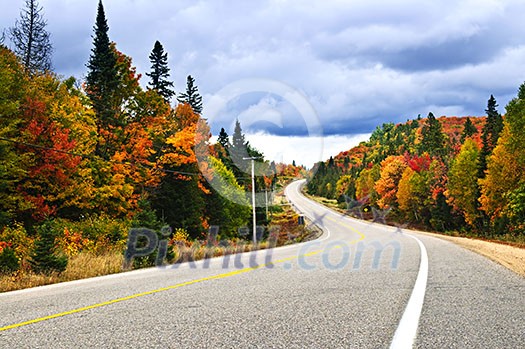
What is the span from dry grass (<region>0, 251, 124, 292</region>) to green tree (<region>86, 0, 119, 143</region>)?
21691 millimetres

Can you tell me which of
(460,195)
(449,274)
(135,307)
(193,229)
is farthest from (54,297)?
(460,195)

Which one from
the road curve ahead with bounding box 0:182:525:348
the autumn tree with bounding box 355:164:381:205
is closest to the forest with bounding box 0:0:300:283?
the road curve ahead with bounding box 0:182:525:348

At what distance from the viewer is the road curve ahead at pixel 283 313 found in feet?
11.9

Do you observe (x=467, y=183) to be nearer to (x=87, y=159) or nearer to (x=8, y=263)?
(x=87, y=159)

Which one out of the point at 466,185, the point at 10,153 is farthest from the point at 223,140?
the point at 10,153

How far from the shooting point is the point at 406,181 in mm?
68188

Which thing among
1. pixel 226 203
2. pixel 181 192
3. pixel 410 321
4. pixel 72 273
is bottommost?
pixel 226 203

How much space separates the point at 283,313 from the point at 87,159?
25.9 meters

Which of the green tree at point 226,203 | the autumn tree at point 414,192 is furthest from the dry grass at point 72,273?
the autumn tree at point 414,192

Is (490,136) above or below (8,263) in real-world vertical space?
above

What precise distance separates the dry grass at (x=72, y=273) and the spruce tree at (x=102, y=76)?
73.3ft

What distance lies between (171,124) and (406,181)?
4408 centimetres

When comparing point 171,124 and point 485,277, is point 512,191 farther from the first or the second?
point 485,277

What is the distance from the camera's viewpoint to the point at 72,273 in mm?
10555
